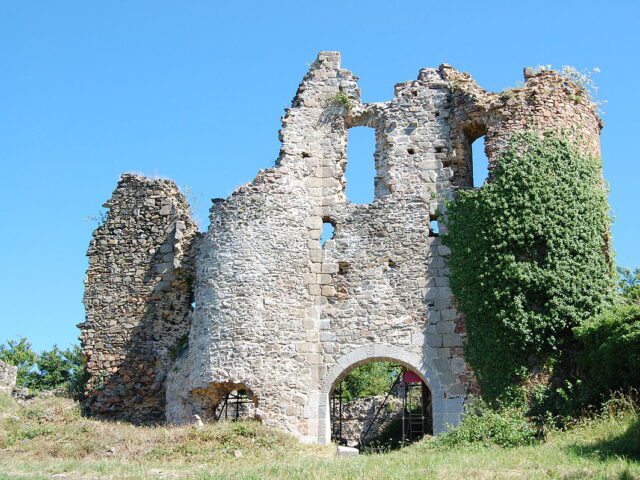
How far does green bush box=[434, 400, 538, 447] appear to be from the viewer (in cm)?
1516

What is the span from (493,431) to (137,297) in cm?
892

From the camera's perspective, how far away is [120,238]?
20984 millimetres

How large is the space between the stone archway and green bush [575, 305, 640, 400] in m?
2.90

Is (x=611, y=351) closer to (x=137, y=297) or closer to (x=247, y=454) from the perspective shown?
(x=247, y=454)

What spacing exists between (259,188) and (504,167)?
5078 millimetres

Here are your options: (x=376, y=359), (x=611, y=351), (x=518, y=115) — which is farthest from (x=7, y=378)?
(x=611, y=351)

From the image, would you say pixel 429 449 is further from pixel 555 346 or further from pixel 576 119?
pixel 576 119

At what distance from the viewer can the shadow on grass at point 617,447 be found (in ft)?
40.6

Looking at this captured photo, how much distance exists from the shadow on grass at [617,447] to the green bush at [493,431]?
188 cm

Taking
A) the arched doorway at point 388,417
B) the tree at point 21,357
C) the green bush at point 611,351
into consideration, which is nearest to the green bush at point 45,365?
the tree at point 21,357

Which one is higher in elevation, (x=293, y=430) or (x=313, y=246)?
(x=313, y=246)

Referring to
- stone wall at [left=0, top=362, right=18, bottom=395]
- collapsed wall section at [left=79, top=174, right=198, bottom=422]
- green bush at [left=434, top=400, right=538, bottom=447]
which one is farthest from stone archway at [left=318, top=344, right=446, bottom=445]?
stone wall at [left=0, top=362, right=18, bottom=395]

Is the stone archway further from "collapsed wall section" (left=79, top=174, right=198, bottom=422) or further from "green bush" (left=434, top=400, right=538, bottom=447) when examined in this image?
"collapsed wall section" (left=79, top=174, right=198, bottom=422)

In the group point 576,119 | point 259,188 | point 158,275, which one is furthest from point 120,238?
point 576,119
